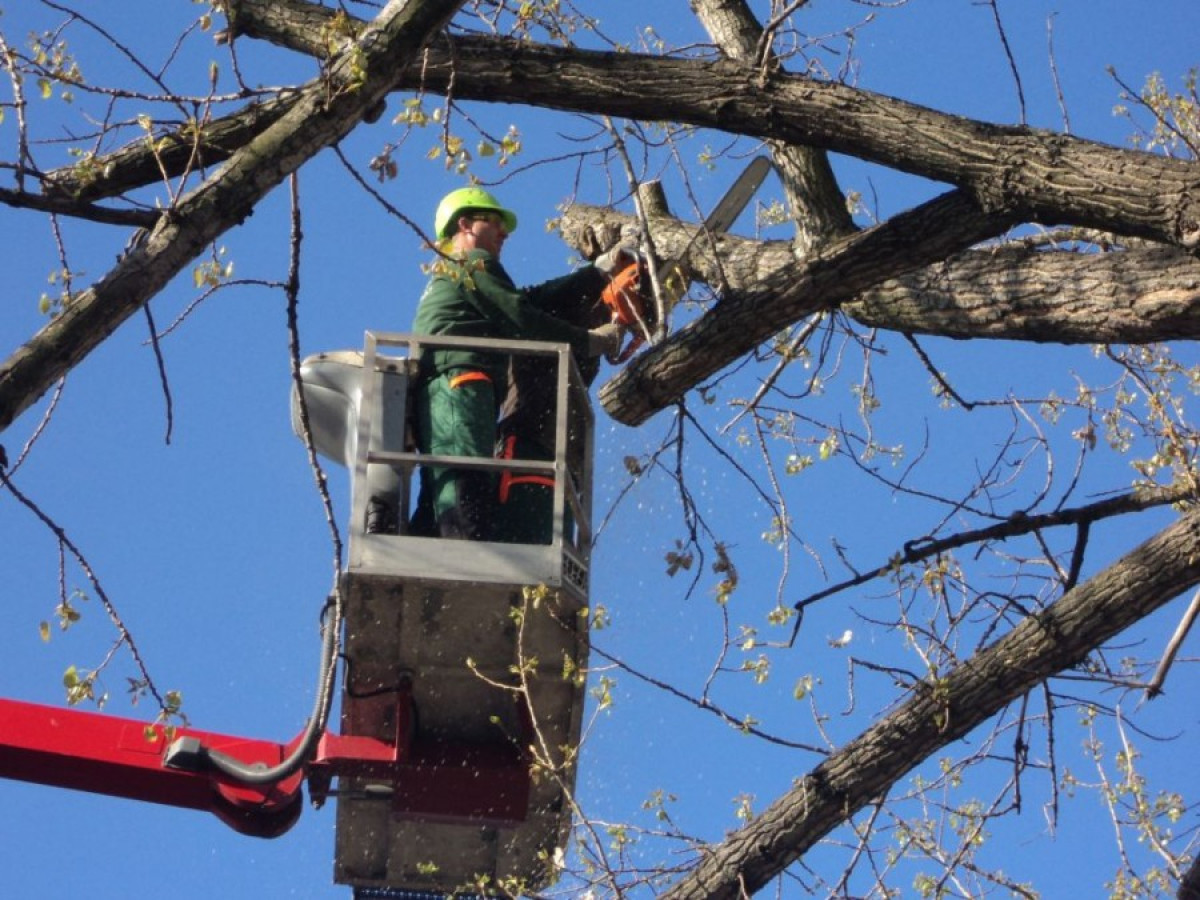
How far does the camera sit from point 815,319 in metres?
6.71

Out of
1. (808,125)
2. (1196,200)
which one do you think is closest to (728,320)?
(808,125)

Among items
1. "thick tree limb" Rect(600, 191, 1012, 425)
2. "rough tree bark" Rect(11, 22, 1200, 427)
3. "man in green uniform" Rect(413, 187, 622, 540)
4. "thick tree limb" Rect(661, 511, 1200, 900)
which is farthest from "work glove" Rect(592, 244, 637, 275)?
"thick tree limb" Rect(661, 511, 1200, 900)

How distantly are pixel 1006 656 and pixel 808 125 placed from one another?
171 centimetres

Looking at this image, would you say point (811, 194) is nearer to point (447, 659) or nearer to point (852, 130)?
point (852, 130)

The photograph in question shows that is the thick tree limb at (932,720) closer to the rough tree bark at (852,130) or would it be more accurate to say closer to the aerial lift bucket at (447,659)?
the aerial lift bucket at (447,659)

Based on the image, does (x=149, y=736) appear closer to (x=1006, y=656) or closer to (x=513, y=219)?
(x=1006, y=656)

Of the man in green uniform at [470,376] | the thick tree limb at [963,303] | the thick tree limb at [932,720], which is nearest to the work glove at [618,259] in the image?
the man in green uniform at [470,376]

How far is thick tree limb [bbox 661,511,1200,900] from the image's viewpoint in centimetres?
586

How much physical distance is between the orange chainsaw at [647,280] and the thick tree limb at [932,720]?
6.54 feet

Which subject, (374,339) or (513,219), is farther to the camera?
(513,219)

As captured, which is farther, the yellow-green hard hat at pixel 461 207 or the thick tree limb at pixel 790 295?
the yellow-green hard hat at pixel 461 207

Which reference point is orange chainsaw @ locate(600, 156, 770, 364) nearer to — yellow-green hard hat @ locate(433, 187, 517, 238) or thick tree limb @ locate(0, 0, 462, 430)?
yellow-green hard hat @ locate(433, 187, 517, 238)

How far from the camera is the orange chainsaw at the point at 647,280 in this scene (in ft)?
24.5

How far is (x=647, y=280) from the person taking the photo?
775 centimetres
